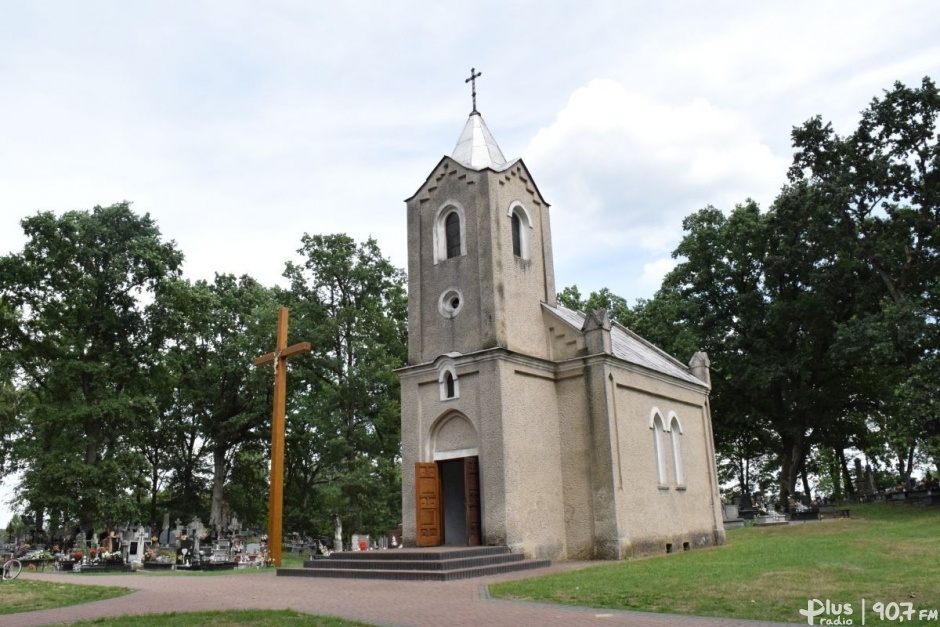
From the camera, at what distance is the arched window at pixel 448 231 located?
2202 centimetres

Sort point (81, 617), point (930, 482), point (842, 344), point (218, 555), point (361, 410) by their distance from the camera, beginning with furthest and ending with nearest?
point (930, 482)
point (361, 410)
point (842, 344)
point (218, 555)
point (81, 617)

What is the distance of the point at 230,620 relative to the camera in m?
9.70

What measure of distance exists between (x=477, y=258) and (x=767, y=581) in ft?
39.0

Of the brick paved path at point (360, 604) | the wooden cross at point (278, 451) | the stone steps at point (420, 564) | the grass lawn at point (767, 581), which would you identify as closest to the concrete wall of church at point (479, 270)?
the wooden cross at point (278, 451)

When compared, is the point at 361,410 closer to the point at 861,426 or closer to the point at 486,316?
the point at 486,316

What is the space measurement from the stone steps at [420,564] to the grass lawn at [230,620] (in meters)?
5.96

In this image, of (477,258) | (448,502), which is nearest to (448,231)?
(477,258)

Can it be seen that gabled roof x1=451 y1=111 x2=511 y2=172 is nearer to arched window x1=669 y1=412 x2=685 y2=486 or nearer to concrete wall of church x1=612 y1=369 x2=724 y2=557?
concrete wall of church x1=612 y1=369 x2=724 y2=557

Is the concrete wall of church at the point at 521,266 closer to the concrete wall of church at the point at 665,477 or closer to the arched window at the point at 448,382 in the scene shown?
the arched window at the point at 448,382

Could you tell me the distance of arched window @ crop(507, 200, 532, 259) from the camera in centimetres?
2233

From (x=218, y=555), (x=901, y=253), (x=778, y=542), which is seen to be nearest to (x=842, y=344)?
(x=901, y=253)

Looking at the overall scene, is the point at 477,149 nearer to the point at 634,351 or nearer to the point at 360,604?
the point at 634,351

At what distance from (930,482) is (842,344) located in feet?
38.1

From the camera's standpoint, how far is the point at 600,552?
764 inches
